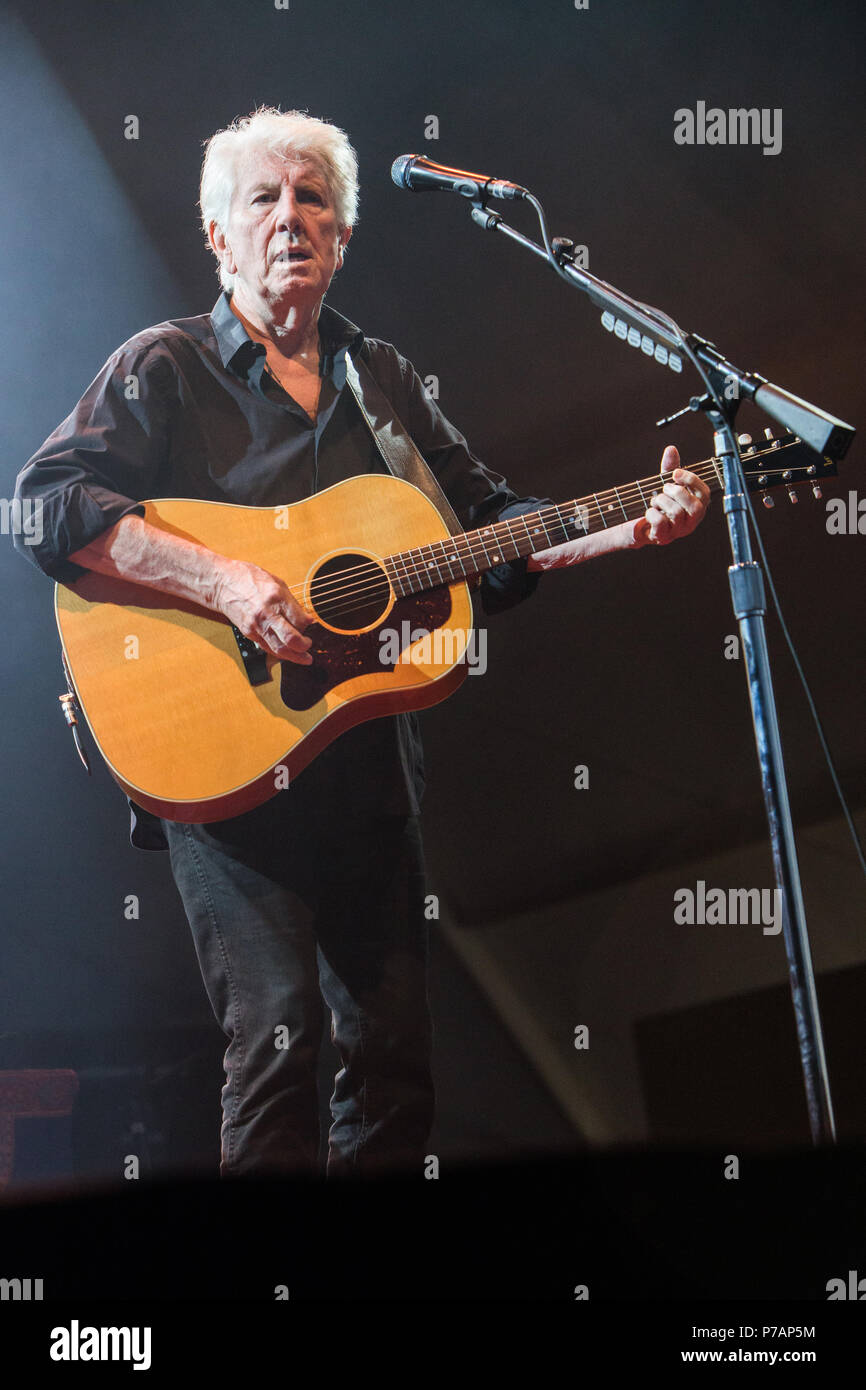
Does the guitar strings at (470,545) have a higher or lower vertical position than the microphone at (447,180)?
lower

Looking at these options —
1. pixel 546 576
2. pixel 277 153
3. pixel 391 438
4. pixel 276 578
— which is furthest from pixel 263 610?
pixel 277 153

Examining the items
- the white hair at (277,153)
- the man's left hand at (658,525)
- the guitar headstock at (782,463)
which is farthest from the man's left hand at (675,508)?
the white hair at (277,153)

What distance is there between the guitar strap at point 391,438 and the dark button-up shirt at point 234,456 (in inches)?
0.7

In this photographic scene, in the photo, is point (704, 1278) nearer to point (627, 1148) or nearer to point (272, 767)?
point (627, 1148)

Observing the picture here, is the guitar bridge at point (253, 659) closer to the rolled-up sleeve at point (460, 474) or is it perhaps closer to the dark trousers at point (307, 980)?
the dark trousers at point (307, 980)

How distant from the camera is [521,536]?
2.14 meters

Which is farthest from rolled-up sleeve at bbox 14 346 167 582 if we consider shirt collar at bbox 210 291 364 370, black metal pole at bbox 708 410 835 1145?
black metal pole at bbox 708 410 835 1145

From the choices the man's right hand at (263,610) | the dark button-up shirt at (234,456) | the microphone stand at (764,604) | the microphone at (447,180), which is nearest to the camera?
the microphone stand at (764,604)

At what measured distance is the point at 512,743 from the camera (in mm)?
2316

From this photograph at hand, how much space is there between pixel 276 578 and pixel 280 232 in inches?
30.3

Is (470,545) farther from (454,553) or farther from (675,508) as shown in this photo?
(675,508)

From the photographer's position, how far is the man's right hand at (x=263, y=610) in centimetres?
205

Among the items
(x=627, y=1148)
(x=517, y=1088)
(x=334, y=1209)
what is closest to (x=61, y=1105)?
(x=334, y=1209)

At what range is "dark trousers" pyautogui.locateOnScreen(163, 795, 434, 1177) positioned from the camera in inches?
81.0
